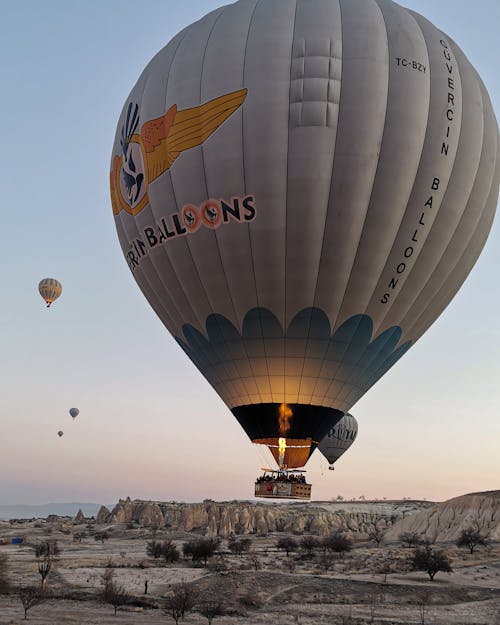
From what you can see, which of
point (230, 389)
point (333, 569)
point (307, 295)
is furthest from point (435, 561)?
point (307, 295)

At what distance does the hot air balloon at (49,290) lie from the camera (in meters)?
65.6

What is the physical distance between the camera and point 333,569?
46.2 m

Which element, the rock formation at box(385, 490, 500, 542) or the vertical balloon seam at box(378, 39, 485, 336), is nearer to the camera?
the vertical balloon seam at box(378, 39, 485, 336)

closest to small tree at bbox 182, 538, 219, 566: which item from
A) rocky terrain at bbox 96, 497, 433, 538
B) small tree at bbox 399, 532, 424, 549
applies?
small tree at bbox 399, 532, 424, 549

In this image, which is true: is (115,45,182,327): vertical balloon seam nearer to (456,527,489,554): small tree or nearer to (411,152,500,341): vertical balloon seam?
(411,152,500,341): vertical balloon seam

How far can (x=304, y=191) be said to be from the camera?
23938 mm

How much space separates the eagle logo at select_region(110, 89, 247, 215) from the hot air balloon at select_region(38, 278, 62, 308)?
37.5 metres

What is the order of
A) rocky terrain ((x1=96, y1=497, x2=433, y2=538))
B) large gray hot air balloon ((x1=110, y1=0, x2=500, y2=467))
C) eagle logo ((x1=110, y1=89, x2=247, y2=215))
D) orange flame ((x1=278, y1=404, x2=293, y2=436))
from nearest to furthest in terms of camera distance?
1. large gray hot air balloon ((x1=110, y1=0, x2=500, y2=467))
2. eagle logo ((x1=110, y1=89, x2=247, y2=215))
3. orange flame ((x1=278, y1=404, x2=293, y2=436))
4. rocky terrain ((x1=96, y1=497, x2=433, y2=538))

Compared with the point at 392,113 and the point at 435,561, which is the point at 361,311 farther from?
the point at 435,561

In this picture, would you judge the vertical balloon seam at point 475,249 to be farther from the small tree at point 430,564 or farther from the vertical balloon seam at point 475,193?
the small tree at point 430,564

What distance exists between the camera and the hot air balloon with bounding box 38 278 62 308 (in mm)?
65625

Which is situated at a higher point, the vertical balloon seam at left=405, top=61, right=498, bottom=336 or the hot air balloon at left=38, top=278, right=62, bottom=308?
the hot air balloon at left=38, top=278, right=62, bottom=308

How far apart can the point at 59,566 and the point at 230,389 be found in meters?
26.2

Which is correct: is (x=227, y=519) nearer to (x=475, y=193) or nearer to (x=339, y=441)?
(x=339, y=441)
